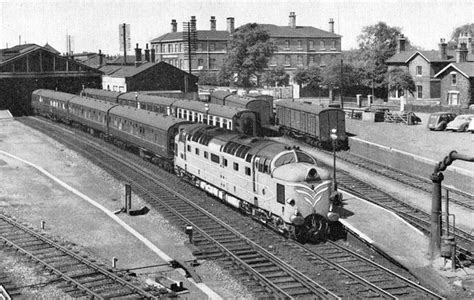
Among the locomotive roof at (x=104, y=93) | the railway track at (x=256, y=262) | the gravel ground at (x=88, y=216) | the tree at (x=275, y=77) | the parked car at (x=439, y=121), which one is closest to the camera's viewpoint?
the railway track at (x=256, y=262)

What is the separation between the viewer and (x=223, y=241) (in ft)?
73.4

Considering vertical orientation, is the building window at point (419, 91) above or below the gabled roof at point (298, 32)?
below

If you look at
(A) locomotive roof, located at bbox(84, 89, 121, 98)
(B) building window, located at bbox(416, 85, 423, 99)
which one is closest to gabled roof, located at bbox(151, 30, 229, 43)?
(A) locomotive roof, located at bbox(84, 89, 121, 98)

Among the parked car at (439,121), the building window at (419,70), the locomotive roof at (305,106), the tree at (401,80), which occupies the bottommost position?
the parked car at (439,121)

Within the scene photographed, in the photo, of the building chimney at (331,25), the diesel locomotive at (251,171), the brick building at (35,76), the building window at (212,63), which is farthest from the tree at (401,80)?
the building chimney at (331,25)

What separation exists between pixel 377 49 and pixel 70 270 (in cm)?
7277

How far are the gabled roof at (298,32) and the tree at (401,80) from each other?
3837 cm

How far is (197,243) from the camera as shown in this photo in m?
22.5

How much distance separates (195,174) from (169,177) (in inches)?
167

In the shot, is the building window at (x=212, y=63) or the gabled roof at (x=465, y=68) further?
the building window at (x=212, y=63)

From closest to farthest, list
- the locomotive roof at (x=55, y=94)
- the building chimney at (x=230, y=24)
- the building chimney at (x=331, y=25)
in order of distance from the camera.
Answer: the locomotive roof at (x=55, y=94), the building chimney at (x=230, y=24), the building chimney at (x=331, y=25)

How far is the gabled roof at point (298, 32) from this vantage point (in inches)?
4240

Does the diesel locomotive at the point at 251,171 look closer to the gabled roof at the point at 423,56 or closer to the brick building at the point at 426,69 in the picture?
the brick building at the point at 426,69

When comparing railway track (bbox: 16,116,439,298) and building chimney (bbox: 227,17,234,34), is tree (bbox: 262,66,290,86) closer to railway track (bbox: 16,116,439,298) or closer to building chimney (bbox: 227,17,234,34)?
building chimney (bbox: 227,17,234,34)
